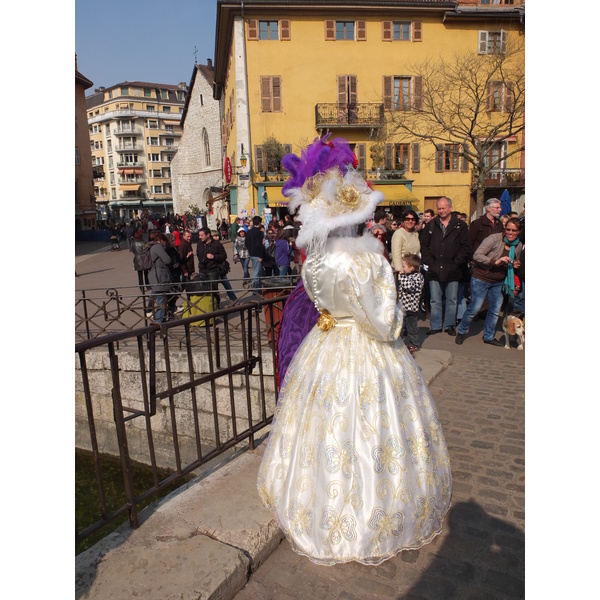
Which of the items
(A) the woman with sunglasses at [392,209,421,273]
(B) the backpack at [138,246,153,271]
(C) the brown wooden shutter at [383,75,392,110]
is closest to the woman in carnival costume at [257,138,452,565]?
(A) the woman with sunglasses at [392,209,421,273]

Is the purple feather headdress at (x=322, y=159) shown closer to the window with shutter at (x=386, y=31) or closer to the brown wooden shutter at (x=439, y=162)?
the brown wooden shutter at (x=439, y=162)

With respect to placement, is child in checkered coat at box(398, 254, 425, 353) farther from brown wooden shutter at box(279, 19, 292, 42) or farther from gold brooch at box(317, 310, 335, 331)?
brown wooden shutter at box(279, 19, 292, 42)

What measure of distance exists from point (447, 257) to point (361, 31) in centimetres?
2276

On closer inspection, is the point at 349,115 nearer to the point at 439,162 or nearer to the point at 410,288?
the point at 439,162

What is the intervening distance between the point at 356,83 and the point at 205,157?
19.4 metres

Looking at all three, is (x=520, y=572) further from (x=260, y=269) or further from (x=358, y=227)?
(x=260, y=269)

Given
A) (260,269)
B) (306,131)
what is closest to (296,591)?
(260,269)

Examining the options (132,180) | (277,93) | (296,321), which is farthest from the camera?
(132,180)

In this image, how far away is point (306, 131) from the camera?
996 inches

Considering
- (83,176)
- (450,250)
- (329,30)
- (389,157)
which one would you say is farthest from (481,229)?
(83,176)

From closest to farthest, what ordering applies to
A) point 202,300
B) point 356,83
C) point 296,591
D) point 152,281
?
point 296,591
point 202,300
point 152,281
point 356,83

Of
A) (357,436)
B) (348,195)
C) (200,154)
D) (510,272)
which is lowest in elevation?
(357,436)

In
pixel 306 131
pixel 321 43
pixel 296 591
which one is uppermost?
pixel 321 43

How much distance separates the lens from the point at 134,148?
71.3m
